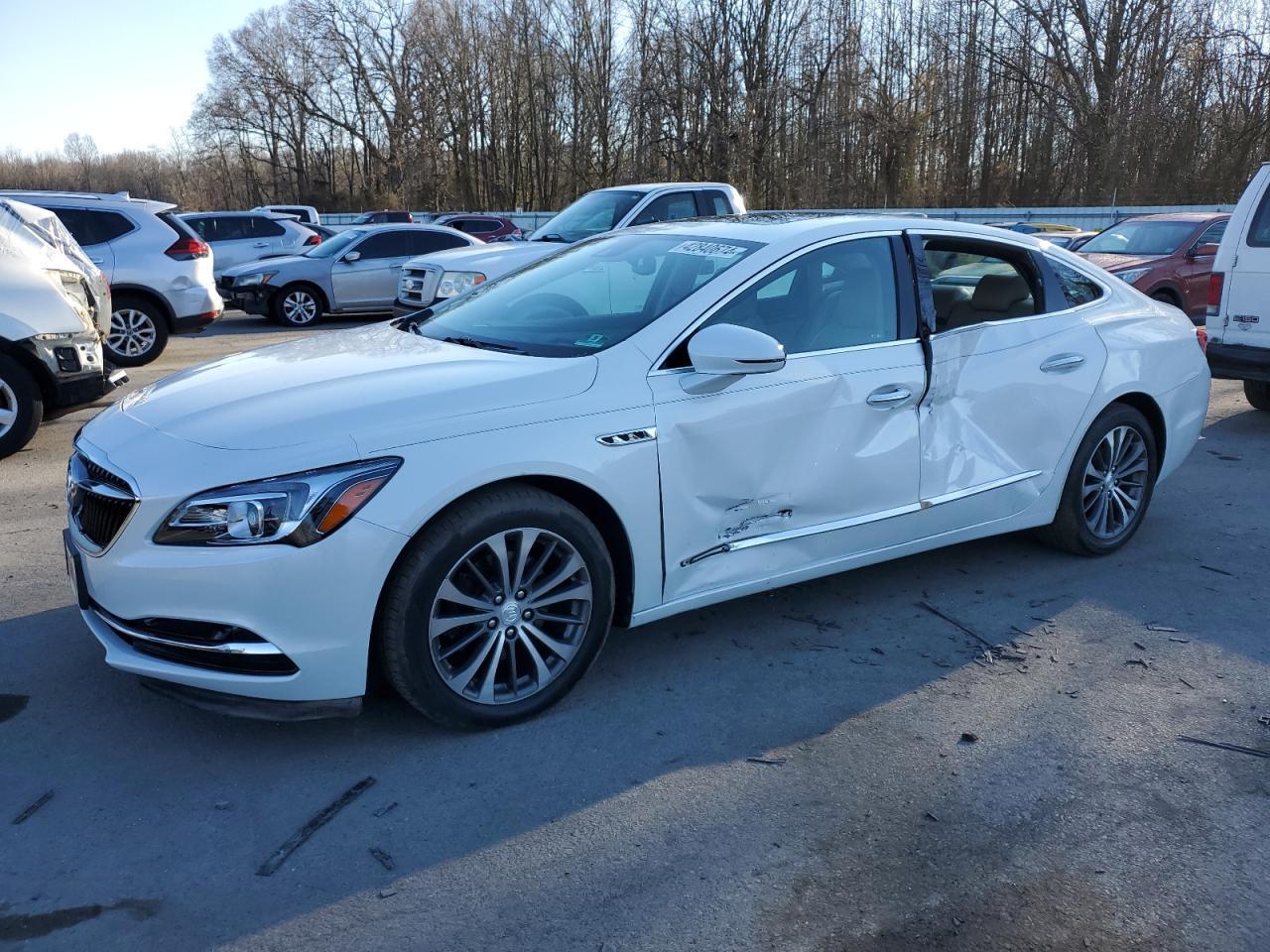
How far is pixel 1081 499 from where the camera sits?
5055 mm

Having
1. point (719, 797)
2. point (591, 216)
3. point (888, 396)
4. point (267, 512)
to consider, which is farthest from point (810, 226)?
point (591, 216)

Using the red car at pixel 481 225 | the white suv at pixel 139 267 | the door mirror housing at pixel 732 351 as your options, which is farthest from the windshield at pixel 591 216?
the red car at pixel 481 225

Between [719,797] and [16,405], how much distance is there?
19.5 feet

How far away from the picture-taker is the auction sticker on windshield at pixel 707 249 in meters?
4.16

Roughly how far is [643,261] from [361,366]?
1266mm

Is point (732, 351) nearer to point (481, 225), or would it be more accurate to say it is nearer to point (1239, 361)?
point (1239, 361)

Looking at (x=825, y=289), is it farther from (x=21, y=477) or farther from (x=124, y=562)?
(x=21, y=477)

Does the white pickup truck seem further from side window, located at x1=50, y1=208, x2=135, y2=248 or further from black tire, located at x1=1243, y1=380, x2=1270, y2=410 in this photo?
black tire, located at x1=1243, y1=380, x2=1270, y2=410

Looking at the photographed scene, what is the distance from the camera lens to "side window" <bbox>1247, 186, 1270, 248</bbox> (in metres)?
7.84

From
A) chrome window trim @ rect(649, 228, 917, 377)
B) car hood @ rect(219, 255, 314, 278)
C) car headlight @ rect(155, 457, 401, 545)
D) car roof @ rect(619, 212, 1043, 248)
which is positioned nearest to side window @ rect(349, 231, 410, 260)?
car hood @ rect(219, 255, 314, 278)

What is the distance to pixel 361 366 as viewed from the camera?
3.85m

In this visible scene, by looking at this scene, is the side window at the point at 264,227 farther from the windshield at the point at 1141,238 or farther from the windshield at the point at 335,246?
the windshield at the point at 1141,238

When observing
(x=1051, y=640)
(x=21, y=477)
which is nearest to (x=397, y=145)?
(x=21, y=477)

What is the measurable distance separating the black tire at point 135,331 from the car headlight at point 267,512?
9193 mm
